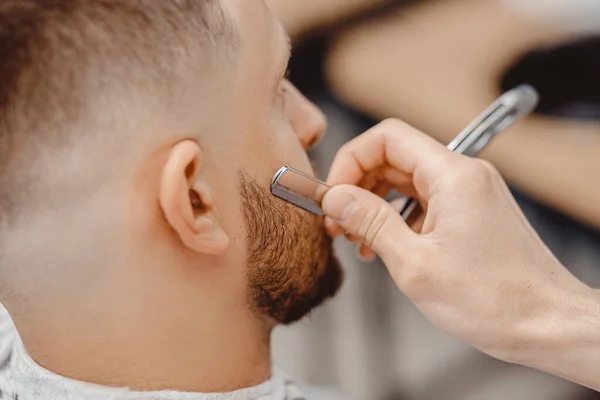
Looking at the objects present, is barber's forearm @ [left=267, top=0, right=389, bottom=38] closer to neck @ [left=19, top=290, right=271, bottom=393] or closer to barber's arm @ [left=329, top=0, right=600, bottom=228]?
barber's arm @ [left=329, top=0, right=600, bottom=228]

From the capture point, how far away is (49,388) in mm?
704

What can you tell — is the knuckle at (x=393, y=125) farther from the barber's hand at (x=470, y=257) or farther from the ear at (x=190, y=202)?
the ear at (x=190, y=202)

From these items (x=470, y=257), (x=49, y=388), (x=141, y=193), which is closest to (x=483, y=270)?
(x=470, y=257)

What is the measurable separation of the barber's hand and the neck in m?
0.19

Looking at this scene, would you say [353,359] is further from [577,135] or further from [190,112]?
[190,112]

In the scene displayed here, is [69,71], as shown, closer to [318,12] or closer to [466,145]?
[466,145]

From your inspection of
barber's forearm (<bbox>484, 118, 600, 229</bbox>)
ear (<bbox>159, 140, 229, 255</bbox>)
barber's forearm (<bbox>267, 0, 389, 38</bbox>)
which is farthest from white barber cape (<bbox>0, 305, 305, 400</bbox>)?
barber's forearm (<bbox>267, 0, 389, 38</bbox>)

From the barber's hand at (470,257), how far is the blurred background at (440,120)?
11.0 inches

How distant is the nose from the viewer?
2.75 ft

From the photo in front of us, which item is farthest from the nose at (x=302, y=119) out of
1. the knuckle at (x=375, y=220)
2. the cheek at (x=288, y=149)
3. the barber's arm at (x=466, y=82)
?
the barber's arm at (x=466, y=82)

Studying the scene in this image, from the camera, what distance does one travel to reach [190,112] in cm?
66

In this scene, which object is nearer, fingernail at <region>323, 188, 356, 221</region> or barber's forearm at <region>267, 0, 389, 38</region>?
fingernail at <region>323, 188, 356, 221</region>

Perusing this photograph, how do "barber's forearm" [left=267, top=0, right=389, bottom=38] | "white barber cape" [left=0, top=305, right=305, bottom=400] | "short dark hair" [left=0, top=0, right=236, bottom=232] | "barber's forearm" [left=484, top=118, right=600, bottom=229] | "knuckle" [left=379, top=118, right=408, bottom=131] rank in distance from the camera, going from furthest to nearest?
"barber's forearm" [left=267, top=0, right=389, bottom=38] → "barber's forearm" [left=484, top=118, right=600, bottom=229] → "knuckle" [left=379, top=118, right=408, bottom=131] → "white barber cape" [left=0, top=305, right=305, bottom=400] → "short dark hair" [left=0, top=0, right=236, bottom=232]

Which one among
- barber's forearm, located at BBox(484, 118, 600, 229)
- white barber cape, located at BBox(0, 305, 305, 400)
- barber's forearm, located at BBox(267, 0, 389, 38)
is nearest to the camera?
white barber cape, located at BBox(0, 305, 305, 400)
